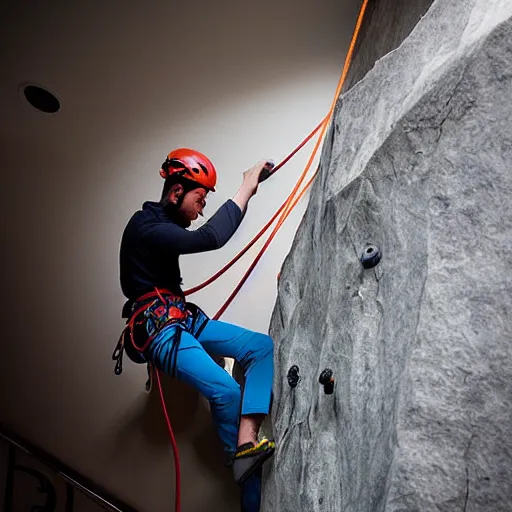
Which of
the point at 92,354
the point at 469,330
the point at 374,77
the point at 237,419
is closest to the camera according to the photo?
the point at 469,330

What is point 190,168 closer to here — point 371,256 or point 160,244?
point 160,244

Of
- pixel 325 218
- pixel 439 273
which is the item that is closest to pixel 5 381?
pixel 325 218

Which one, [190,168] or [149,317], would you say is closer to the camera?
[149,317]

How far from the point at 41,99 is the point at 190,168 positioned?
1.24 metres

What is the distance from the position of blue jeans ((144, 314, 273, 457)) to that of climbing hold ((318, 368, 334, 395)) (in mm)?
509

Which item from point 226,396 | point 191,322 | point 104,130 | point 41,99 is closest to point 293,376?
point 226,396

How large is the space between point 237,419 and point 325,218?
2.39ft

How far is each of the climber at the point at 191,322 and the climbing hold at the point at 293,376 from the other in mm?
176

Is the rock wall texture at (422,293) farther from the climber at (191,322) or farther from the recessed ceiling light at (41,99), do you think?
the recessed ceiling light at (41,99)

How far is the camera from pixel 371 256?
4.51 ft

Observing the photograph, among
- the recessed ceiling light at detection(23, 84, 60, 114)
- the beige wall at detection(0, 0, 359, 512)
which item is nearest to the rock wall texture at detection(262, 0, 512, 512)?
the beige wall at detection(0, 0, 359, 512)

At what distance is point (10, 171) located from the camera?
3.14 meters

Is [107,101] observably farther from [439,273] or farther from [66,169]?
[439,273]

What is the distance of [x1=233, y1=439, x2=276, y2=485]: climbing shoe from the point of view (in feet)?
6.10
